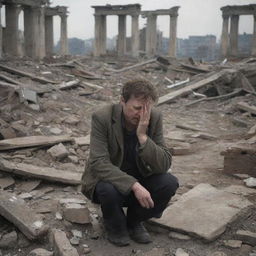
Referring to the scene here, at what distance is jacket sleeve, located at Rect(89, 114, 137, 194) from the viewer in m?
3.35

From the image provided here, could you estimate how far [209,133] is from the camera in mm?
9352

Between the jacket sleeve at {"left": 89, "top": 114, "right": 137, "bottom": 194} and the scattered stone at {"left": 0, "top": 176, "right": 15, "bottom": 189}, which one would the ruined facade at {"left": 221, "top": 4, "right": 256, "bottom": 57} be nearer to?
the scattered stone at {"left": 0, "top": 176, "right": 15, "bottom": 189}

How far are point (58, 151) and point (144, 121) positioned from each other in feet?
10.0

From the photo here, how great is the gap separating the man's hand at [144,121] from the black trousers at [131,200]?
427 mm

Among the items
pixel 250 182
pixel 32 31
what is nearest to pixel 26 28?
pixel 32 31

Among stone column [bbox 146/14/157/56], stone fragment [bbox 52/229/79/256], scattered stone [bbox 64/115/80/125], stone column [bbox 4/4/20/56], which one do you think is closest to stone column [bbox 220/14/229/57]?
stone column [bbox 146/14/157/56]

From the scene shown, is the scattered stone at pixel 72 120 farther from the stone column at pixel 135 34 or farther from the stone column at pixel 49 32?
the stone column at pixel 49 32

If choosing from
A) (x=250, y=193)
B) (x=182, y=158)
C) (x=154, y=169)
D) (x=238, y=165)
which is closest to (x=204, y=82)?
(x=182, y=158)

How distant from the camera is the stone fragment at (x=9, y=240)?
3.50 meters

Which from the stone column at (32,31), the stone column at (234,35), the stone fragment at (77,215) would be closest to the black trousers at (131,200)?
the stone fragment at (77,215)

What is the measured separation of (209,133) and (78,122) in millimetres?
3038

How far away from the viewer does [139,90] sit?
3.31m

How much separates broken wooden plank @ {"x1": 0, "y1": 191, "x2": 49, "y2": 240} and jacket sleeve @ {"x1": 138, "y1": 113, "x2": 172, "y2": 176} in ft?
3.52

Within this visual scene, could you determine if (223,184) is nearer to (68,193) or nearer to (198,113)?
(68,193)
